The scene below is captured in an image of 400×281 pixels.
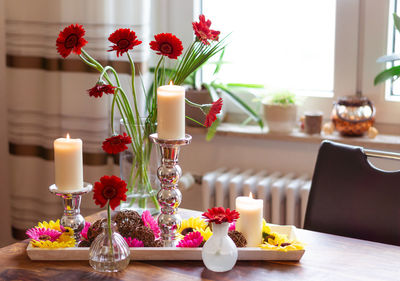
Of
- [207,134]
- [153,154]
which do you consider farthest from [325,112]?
[153,154]

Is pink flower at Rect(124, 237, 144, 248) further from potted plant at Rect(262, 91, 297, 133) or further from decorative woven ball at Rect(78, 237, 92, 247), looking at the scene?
potted plant at Rect(262, 91, 297, 133)

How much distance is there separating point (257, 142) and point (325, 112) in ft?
0.95

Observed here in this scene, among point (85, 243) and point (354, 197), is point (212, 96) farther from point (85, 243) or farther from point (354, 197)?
point (85, 243)

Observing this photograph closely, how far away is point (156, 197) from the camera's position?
144 centimetres

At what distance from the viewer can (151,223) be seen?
1473mm

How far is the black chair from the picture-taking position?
64.1 inches

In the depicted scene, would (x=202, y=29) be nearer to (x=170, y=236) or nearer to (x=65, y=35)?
(x=65, y=35)

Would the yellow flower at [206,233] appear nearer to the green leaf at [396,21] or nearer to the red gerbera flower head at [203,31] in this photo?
the red gerbera flower head at [203,31]

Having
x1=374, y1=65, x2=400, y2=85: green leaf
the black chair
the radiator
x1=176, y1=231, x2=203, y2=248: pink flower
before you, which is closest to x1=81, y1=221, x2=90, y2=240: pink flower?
x1=176, y1=231, x2=203, y2=248: pink flower

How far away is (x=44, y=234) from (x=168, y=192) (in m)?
0.29

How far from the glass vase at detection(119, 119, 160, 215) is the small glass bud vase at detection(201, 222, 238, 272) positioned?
0.28 meters

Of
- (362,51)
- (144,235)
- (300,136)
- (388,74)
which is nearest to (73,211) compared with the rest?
(144,235)

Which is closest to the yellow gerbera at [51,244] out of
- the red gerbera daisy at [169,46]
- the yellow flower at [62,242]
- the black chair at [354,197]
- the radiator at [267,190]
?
the yellow flower at [62,242]

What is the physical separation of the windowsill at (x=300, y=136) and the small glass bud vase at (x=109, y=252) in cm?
120
